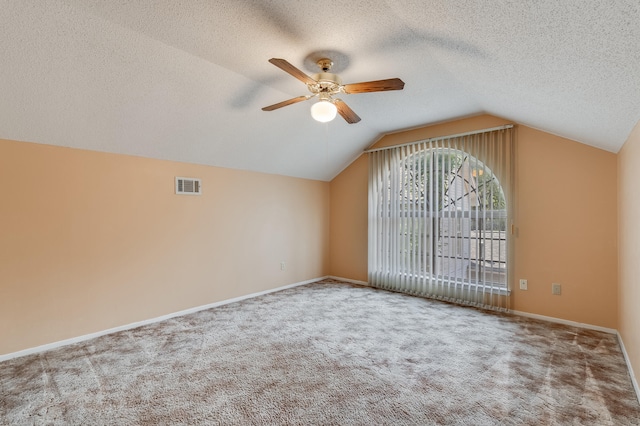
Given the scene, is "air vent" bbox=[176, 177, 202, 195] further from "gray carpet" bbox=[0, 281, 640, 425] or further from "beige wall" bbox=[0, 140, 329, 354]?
"gray carpet" bbox=[0, 281, 640, 425]

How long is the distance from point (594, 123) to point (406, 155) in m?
2.32

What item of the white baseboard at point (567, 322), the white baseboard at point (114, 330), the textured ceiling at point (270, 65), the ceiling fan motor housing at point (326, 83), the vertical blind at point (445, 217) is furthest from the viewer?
the vertical blind at point (445, 217)

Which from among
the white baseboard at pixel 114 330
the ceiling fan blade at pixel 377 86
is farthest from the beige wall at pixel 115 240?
the ceiling fan blade at pixel 377 86

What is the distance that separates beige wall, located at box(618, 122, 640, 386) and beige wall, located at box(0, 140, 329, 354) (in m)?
4.00

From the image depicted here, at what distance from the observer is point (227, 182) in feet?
13.5

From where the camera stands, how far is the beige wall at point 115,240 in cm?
257

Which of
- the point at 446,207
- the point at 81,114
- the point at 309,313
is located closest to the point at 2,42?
the point at 81,114

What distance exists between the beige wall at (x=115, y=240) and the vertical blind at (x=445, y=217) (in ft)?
6.00

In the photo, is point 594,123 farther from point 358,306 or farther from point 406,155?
point 358,306

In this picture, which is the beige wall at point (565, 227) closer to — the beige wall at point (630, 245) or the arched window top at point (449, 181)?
the beige wall at point (630, 245)

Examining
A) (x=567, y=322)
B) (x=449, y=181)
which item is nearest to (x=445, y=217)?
(x=449, y=181)

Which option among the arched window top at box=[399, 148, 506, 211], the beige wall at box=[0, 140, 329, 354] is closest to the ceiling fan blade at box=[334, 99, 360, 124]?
the arched window top at box=[399, 148, 506, 211]

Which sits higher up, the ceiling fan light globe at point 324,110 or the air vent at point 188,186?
the ceiling fan light globe at point 324,110

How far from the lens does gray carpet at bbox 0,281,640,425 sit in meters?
1.80
